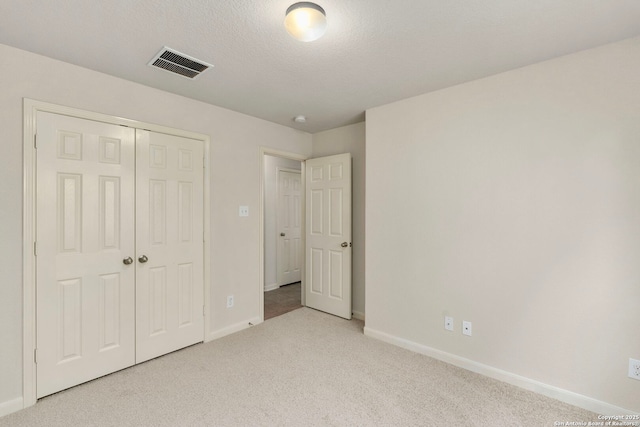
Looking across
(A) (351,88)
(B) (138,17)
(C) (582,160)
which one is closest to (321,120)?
(A) (351,88)

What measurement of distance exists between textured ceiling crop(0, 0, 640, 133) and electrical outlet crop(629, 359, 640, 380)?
80.5 inches

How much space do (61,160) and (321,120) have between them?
2457 millimetres

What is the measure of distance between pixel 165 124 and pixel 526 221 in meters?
3.16

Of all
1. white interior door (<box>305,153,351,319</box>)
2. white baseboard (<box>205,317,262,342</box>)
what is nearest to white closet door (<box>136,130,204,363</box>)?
white baseboard (<box>205,317,262,342</box>)

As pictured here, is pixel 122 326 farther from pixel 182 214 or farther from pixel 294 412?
pixel 294 412

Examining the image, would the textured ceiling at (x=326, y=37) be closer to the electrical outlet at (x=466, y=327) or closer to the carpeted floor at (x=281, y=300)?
the electrical outlet at (x=466, y=327)

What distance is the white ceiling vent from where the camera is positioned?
199 centimetres

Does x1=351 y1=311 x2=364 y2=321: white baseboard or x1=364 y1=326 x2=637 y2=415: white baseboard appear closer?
x1=364 y1=326 x2=637 y2=415: white baseboard

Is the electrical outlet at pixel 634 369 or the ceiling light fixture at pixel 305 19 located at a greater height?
the ceiling light fixture at pixel 305 19

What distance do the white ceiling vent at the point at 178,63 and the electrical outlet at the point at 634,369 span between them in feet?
11.4

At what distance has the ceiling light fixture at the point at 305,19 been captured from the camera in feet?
4.87

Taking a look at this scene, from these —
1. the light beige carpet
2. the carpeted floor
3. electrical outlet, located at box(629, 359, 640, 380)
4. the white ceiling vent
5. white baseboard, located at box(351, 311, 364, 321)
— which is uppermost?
the white ceiling vent

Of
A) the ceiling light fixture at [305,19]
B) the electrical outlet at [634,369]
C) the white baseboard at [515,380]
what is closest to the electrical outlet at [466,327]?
the white baseboard at [515,380]

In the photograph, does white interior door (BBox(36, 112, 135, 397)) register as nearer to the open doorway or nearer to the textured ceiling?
the textured ceiling
